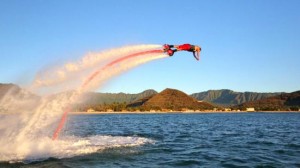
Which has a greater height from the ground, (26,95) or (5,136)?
(26,95)

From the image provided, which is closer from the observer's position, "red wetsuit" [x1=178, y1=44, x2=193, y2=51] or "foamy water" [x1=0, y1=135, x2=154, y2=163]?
"foamy water" [x1=0, y1=135, x2=154, y2=163]

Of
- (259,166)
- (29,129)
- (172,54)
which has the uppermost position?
(172,54)

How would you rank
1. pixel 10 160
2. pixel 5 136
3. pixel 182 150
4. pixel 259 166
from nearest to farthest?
pixel 259 166, pixel 10 160, pixel 182 150, pixel 5 136

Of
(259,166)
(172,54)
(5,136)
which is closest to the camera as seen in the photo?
(259,166)

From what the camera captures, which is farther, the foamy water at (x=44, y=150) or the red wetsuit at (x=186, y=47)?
the red wetsuit at (x=186, y=47)

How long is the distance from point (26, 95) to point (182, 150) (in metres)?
16.0

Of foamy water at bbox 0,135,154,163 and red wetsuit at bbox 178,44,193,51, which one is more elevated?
red wetsuit at bbox 178,44,193,51

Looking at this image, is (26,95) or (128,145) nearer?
(26,95)

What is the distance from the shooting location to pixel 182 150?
115 ft

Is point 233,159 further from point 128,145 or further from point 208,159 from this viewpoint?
point 128,145

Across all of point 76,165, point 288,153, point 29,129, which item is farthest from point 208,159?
point 29,129

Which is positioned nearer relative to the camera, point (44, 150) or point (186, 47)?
point (186, 47)

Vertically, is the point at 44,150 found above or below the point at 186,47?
below

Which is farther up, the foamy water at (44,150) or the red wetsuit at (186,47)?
the red wetsuit at (186,47)
